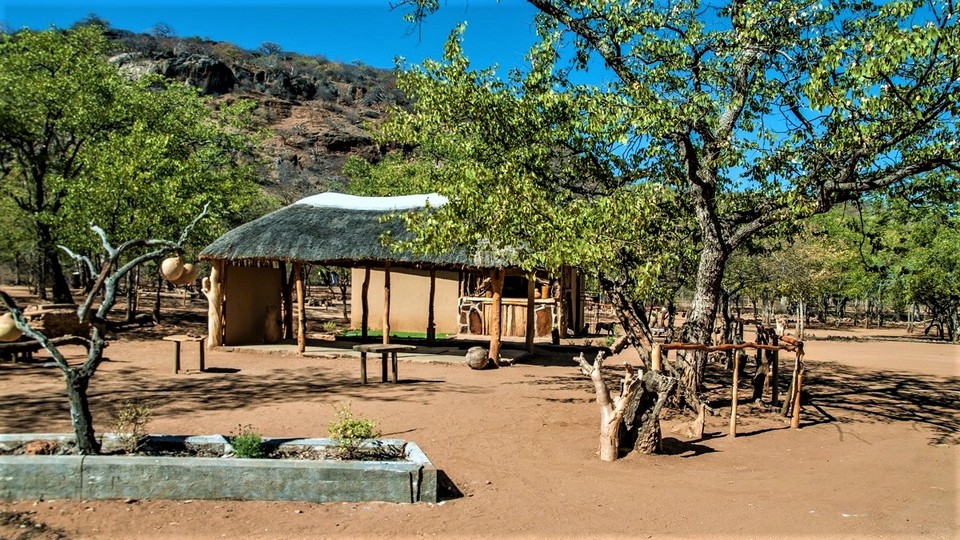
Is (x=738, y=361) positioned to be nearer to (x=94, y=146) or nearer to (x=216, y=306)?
(x=216, y=306)

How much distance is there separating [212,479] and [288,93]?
7896 centimetres

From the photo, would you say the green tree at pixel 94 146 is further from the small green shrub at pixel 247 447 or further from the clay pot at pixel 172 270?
the small green shrub at pixel 247 447

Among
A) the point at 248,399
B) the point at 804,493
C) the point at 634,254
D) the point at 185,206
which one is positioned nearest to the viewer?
the point at 804,493

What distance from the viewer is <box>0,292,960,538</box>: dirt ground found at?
17.4ft

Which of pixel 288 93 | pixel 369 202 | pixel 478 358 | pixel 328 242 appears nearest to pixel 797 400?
pixel 478 358

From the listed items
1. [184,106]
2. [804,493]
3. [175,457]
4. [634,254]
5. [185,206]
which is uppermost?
[184,106]

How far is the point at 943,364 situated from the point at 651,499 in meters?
16.2

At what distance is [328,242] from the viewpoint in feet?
53.7

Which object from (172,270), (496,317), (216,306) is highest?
(172,270)

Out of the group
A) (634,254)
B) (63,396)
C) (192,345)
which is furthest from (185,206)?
(634,254)

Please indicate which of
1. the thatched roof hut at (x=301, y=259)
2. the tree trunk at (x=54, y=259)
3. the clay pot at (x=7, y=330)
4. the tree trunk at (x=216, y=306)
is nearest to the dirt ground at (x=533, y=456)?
the clay pot at (x=7, y=330)

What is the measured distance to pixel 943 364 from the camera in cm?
1847

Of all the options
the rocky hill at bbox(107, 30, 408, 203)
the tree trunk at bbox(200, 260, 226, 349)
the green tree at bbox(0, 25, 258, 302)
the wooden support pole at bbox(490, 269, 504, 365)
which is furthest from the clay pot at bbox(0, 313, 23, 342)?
the rocky hill at bbox(107, 30, 408, 203)

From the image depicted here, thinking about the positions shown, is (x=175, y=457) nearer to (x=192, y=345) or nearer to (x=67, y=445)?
(x=67, y=445)
